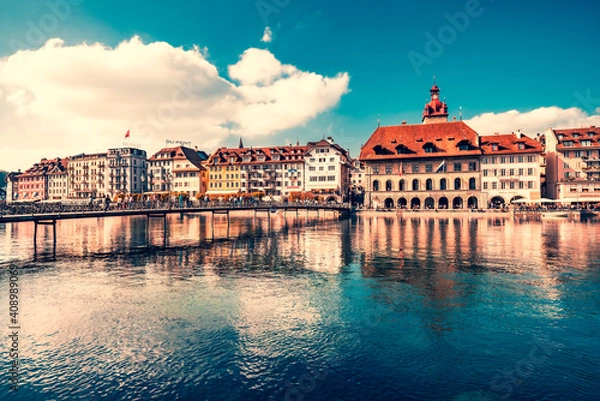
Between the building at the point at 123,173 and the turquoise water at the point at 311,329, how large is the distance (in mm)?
115784

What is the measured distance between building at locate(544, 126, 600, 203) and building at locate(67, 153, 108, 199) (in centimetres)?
14611

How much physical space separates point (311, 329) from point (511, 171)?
296 feet

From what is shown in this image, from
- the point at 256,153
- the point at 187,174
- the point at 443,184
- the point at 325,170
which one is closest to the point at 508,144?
the point at 443,184

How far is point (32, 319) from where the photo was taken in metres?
18.1

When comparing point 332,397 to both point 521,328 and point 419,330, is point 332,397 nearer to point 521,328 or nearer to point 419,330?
point 419,330

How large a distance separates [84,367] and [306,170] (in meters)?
101

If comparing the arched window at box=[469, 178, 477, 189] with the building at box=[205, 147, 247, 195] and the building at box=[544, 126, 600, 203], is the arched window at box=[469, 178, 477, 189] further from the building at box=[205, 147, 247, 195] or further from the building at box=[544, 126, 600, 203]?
the building at box=[205, 147, 247, 195]

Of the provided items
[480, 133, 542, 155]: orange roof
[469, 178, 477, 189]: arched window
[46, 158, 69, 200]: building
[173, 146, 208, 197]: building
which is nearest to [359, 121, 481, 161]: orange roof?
[480, 133, 542, 155]: orange roof

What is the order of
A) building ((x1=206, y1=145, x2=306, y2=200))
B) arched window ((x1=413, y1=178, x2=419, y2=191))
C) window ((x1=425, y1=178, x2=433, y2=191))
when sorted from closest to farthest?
window ((x1=425, y1=178, x2=433, y2=191)) < arched window ((x1=413, y1=178, x2=419, y2=191)) < building ((x1=206, y1=145, x2=306, y2=200))

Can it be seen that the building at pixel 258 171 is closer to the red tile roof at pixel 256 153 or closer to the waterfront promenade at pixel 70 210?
the red tile roof at pixel 256 153

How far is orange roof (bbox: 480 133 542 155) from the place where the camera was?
89.8 metres

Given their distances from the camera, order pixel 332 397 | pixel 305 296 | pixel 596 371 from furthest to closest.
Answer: pixel 305 296 < pixel 596 371 < pixel 332 397

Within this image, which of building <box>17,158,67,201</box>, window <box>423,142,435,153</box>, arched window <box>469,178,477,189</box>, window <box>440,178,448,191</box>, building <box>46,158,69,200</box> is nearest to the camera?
arched window <box>469,178,477,189</box>

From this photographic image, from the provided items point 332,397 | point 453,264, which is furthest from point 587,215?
point 332,397
